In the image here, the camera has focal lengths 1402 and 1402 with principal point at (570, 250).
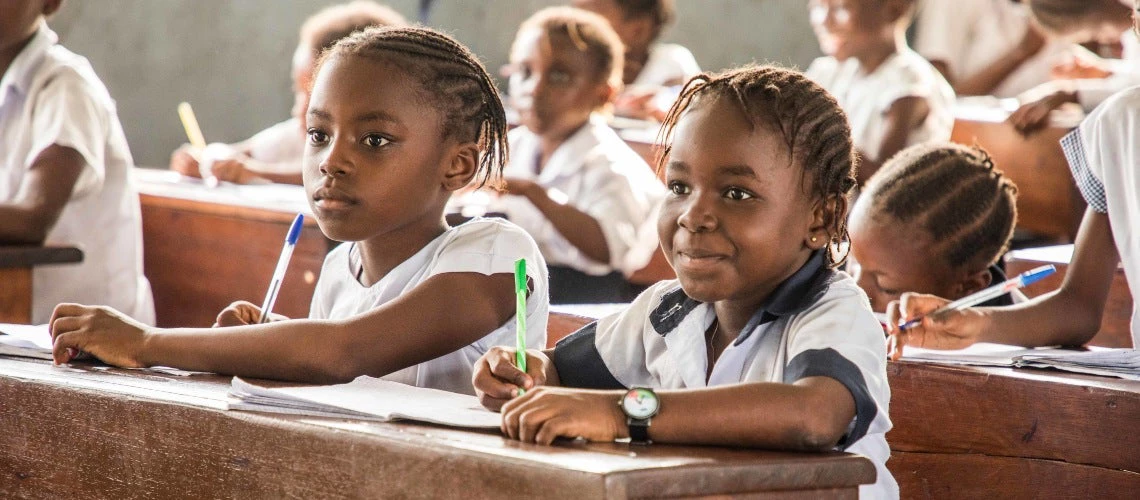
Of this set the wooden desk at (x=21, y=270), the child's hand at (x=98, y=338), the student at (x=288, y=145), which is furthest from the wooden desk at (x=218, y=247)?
the child's hand at (x=98, y=338)

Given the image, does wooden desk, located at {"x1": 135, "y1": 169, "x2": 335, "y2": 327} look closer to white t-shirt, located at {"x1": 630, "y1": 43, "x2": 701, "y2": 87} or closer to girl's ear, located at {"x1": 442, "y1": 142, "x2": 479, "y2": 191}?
girl's ear, located at {"x1": 442, "y1": 142, "x2": 479, "y2": 191}

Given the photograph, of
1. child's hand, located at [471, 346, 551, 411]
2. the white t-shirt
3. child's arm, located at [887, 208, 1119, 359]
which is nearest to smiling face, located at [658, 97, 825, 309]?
child's hand, located at [471, 346, 551, 411]

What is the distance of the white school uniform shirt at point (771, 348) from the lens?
123cm

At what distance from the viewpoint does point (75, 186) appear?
2.94 metres

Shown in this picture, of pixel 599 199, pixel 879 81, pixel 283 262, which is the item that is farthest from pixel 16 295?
pixel 879 81

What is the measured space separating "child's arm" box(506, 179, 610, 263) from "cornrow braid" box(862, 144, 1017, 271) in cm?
143

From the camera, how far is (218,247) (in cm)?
370

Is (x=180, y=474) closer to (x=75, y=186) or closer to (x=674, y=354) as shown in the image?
(x=674, y=354)

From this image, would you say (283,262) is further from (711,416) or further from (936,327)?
(936,327)

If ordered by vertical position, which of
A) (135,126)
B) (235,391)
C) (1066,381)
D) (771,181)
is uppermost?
(771,181)

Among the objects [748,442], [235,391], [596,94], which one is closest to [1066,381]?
[748,442]

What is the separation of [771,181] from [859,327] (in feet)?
0.56

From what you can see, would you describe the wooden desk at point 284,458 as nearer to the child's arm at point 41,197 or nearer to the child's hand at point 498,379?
the child's hand at point 498,379

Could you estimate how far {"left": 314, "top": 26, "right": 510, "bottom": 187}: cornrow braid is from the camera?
1.73m
